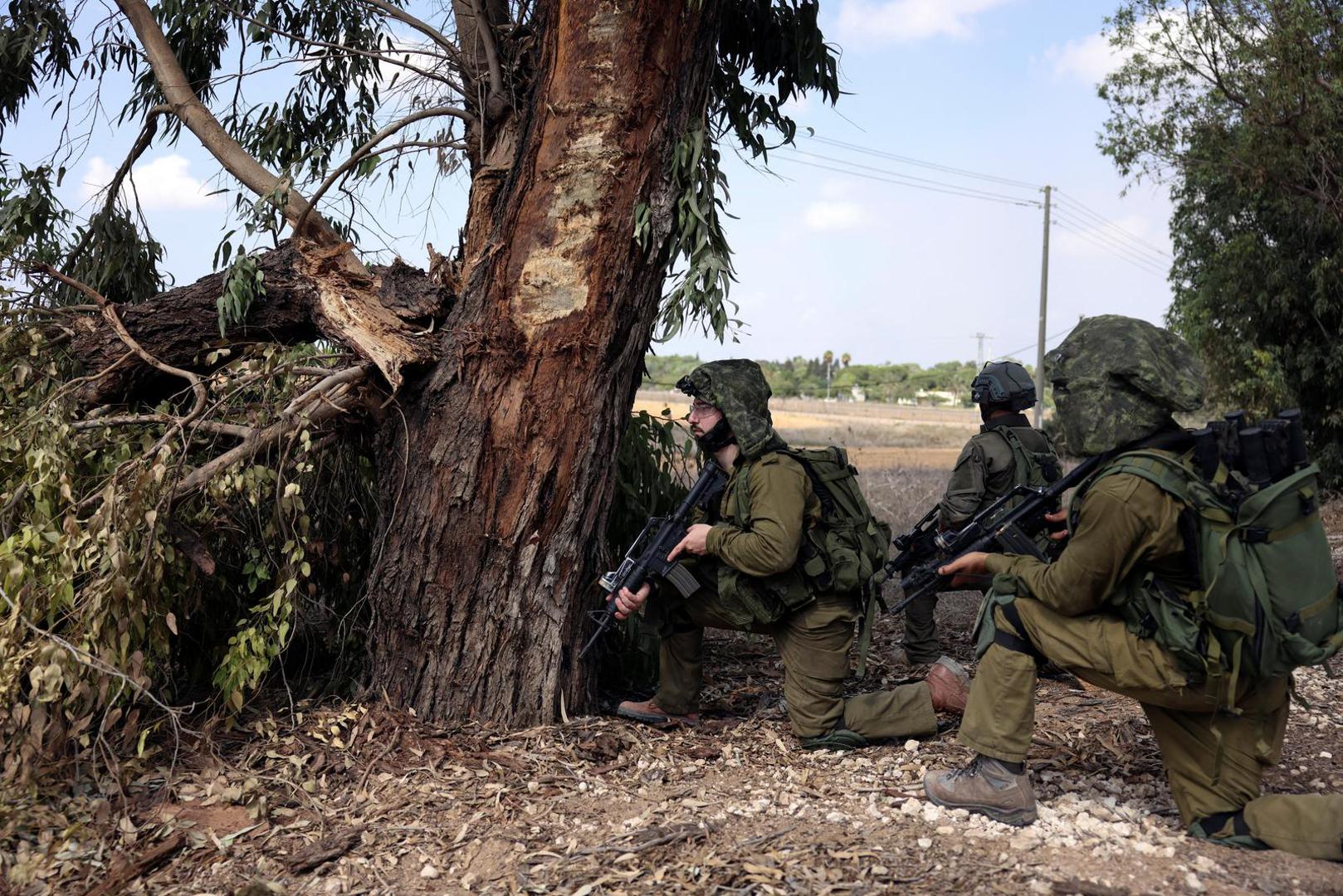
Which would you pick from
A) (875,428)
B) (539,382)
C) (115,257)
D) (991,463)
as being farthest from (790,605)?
(875,428)

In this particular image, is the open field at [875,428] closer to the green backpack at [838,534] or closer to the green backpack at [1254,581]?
the green backpack at [838,534]

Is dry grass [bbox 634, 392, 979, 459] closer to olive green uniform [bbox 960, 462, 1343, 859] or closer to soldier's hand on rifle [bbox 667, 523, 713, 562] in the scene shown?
soldier's hand on rifle [bbox 667, 523, 713, 562]

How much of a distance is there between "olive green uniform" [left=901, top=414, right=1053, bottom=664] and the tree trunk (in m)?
1.91

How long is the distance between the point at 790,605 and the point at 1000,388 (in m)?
1.99

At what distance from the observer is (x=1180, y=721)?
3.56 meters

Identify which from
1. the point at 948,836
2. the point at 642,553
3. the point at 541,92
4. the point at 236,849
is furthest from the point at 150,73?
the point at 948,836

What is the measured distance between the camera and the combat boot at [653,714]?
4.75m

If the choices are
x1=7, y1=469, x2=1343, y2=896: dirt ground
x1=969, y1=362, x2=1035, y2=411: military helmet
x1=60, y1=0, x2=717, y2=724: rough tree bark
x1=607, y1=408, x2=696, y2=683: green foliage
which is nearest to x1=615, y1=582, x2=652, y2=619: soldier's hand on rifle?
x1=60, y1=0, x2=717, y2=724: rough tree bark

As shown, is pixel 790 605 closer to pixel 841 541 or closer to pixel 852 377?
pixel 841 541

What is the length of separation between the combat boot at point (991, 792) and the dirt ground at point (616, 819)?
0.06 meters

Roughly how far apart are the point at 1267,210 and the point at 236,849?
13.3 meters

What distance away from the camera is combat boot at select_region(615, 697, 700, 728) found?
4.75m

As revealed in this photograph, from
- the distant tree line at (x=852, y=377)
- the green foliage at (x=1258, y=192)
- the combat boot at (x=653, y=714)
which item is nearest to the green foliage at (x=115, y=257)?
the combat boot at (x=653, y=714)

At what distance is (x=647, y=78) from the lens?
436 cm
